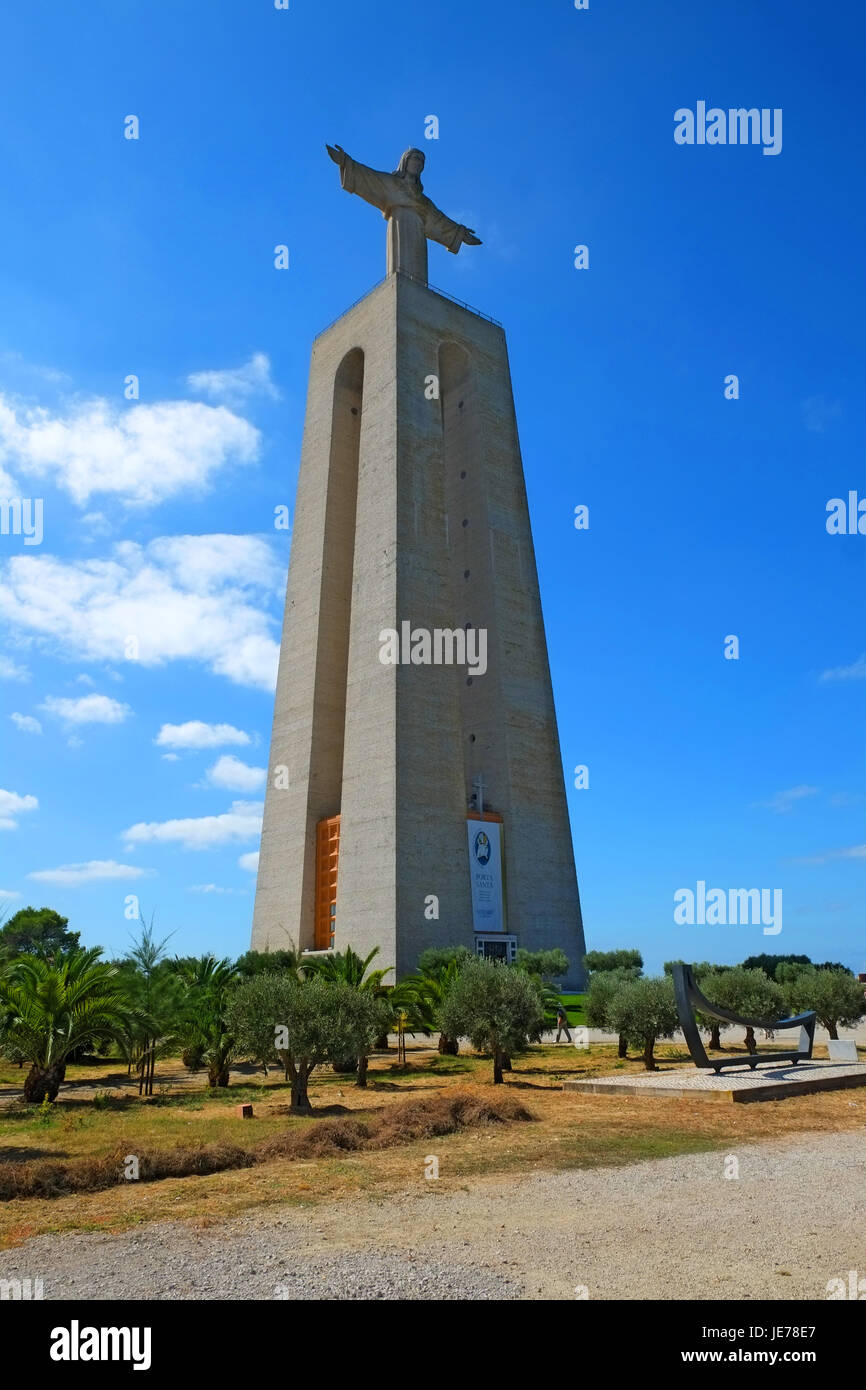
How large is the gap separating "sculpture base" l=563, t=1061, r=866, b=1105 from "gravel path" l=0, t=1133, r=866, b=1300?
6119 mm

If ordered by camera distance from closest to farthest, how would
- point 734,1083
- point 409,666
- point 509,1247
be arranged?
point 509,1247
point 734,1083
point 409,666

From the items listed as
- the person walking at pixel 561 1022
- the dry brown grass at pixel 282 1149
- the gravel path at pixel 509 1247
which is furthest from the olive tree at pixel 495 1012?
the person walking at pixel 561 1022

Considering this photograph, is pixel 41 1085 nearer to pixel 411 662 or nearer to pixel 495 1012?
pixel 495 1012

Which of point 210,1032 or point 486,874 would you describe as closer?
point 210,1032

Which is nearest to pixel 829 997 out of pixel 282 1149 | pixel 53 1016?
pixel 282 1149

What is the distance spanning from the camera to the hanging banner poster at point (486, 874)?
135ft

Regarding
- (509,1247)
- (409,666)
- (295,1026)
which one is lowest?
(509,1247)

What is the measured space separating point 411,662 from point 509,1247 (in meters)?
35.1

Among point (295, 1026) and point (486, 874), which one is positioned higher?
point (486, 874)

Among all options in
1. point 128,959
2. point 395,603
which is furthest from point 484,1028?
point 395,603

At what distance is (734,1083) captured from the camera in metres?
15.9

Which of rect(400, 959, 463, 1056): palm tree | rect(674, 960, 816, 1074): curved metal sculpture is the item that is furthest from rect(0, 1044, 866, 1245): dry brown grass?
rect(400, 959, 463, 1056): palm tree

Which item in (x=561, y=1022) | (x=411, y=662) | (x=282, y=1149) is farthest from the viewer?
(x=411, y=662)
